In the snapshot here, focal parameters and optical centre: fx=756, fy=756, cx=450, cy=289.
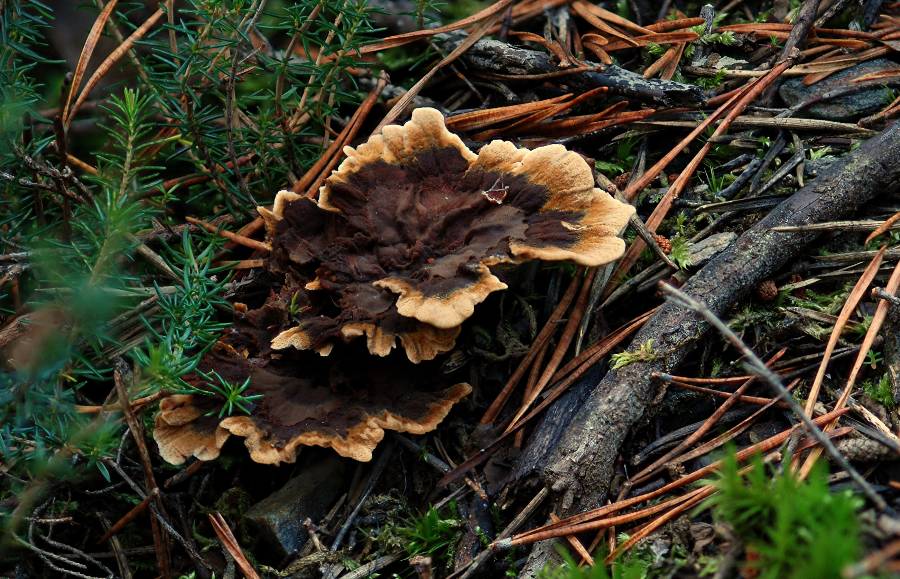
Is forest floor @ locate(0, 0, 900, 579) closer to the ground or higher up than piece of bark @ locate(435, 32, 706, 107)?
closer to the ground

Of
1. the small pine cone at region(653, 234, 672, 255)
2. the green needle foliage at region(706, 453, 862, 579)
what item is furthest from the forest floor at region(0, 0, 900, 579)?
the green needle foliage at region(706, 453, 862, 579)

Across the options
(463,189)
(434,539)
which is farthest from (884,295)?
(434,539)

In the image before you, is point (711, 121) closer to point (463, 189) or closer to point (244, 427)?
point (463, 189)

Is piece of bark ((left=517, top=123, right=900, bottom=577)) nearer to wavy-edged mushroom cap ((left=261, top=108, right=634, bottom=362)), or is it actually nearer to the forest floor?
the forest floor

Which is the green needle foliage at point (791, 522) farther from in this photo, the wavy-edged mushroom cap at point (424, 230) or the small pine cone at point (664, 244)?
the small pine cone at point (664, 244)

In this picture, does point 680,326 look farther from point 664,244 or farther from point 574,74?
point 574,74

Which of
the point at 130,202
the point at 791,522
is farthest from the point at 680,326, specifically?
the point at 130,202
